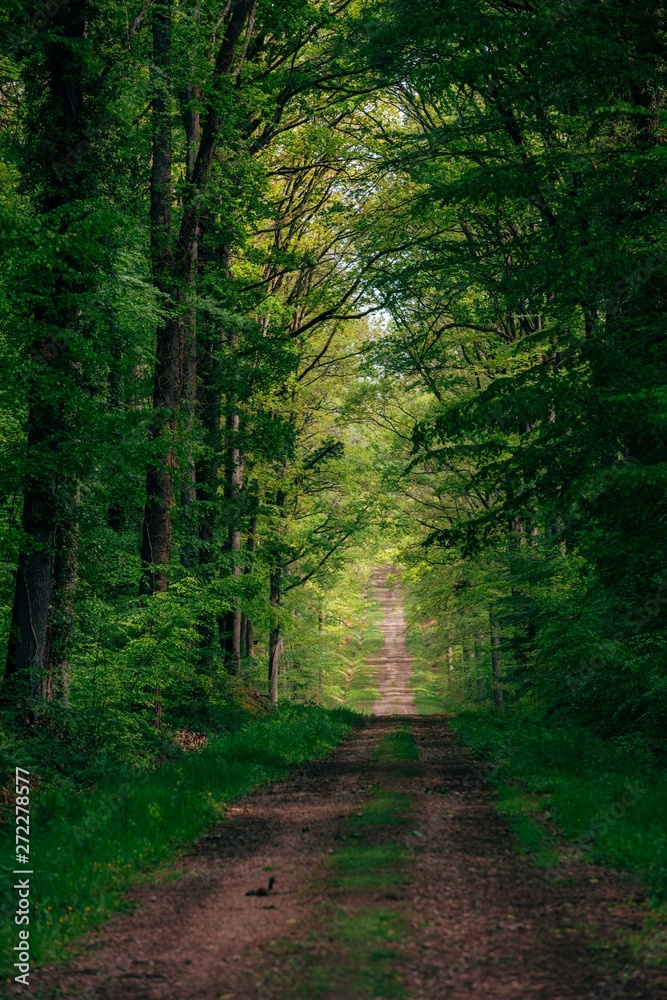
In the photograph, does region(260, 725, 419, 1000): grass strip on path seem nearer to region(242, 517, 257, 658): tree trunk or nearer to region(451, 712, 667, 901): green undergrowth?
region(451, 712, 667, 901): green undergrowth

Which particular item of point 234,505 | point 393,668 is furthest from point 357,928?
point 393,668

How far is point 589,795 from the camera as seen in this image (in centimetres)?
960

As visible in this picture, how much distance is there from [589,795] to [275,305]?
14.7 m

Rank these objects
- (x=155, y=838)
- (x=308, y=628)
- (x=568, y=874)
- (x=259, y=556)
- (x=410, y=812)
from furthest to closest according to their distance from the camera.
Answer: (x=308, y=628), (x=259, y=556), (x=410, y=812), (x=155, y=838), (x=568, y=874)

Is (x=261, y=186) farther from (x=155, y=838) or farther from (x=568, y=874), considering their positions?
(x=568, y=874)

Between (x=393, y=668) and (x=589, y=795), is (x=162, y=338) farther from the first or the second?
(x=393, y=668)

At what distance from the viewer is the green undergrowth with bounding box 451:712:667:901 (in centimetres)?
732

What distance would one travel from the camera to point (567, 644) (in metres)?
14.1

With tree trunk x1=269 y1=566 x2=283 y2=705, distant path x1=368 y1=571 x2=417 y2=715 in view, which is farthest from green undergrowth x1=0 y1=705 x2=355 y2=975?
distant path x1=368 y1=571 x2=417 y2=715

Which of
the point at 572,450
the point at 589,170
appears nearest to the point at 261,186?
the point at 589,170

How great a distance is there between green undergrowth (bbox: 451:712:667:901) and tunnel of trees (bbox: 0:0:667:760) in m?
0.86

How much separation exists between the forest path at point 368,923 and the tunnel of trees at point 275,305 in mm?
4424

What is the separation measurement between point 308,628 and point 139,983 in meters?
36.5

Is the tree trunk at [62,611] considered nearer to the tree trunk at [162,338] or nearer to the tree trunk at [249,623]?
the tree trunk at [162,338]
